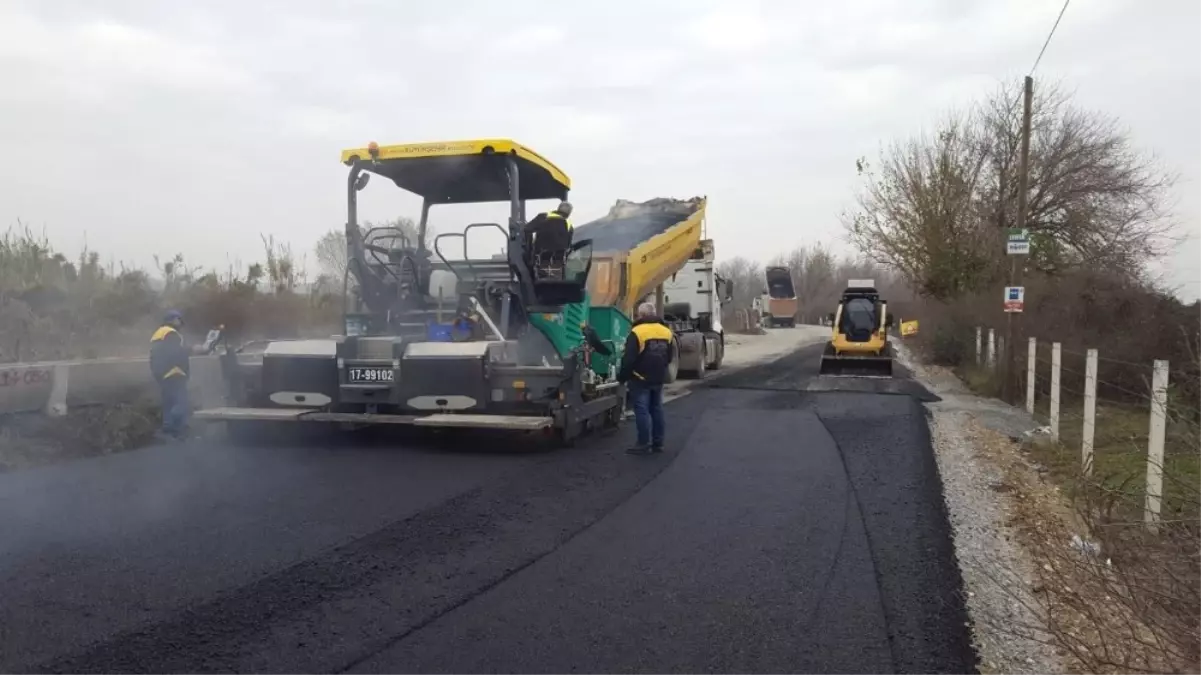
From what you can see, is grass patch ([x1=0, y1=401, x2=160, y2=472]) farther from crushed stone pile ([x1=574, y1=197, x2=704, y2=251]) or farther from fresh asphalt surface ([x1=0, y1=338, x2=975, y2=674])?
crushed stone pile ([x1=574, y1=197, x2=704, y2=251])

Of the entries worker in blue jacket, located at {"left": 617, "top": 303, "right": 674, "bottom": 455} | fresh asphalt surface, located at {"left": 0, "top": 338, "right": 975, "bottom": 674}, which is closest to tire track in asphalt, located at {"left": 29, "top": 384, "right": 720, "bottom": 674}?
fresh asphalt surface, located at {"left": 0, "top": 338, "right": 975, "bottom": 674}

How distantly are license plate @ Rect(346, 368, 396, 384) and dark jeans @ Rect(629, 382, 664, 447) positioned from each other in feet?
7.58

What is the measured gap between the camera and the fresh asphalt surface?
371 centimetres

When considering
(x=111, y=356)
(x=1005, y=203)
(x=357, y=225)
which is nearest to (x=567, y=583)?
(x=357, y=225)

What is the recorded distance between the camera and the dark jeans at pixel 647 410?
8609 mm

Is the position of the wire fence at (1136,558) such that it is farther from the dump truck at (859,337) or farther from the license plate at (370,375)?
the dump truck at (859,337)

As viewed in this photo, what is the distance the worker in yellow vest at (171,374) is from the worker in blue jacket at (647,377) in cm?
442

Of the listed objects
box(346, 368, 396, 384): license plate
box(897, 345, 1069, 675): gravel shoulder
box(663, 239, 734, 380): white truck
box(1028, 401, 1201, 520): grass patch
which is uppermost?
box(663, 239, 734, 380): white truck

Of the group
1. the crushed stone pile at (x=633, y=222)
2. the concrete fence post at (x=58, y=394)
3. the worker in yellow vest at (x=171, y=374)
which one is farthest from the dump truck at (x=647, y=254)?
the concrete fence post at (x=58, y=394)

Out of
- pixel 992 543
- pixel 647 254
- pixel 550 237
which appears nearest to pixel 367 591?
pixel 992 543

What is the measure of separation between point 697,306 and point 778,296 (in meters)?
42.0

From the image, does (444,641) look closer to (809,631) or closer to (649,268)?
(809,631)

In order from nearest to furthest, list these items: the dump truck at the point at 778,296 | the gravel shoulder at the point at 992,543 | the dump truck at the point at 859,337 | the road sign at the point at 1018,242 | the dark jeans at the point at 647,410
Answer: the gravel shoulder at the point at 992,543, the dark jeans at the point at 647,410, the road sign at the point at 1018,242, the dump truck at the point at 859,337, the dump truck at the point at 778,296

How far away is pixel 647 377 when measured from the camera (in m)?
8.60
